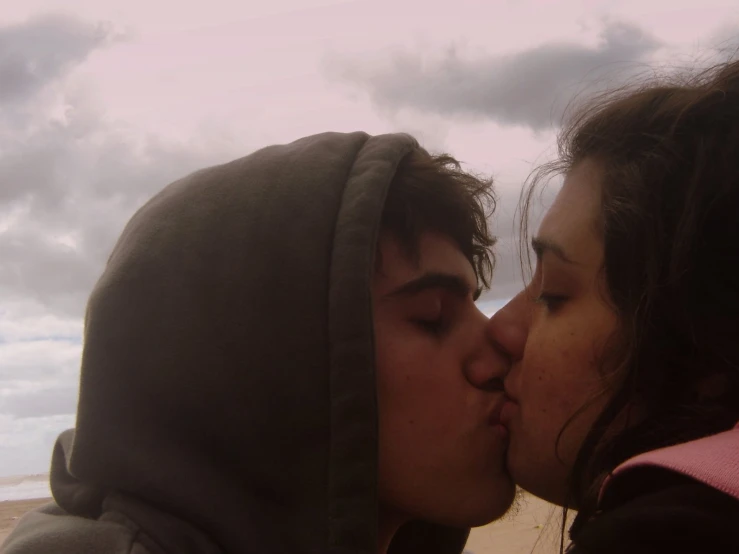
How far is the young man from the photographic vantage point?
6.82 ft

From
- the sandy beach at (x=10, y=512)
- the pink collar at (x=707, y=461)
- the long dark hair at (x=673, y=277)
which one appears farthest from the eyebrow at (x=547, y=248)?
the sandy beach at (x=10, y=512)

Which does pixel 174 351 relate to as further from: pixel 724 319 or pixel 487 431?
pixel 724 319

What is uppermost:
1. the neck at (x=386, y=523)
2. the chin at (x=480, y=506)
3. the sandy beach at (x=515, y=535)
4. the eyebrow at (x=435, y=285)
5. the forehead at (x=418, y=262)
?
the forehead at (x=418, y=262)

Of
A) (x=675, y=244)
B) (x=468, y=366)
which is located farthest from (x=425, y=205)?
(x=675, y=244)

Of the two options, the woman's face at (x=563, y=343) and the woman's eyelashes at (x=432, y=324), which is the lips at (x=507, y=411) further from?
the woman's eyelashes at (x=432, y=324)

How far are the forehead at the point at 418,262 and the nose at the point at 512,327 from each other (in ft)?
0.63

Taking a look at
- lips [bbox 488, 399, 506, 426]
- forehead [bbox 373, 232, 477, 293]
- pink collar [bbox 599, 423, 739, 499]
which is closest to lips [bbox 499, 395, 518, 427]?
lips [bbox 488, 399, 506, 426]

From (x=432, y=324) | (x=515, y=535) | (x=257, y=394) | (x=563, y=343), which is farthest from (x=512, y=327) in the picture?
(x=515, y=535)

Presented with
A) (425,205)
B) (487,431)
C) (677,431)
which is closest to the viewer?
(677,431)

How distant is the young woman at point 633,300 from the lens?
1.73 meters

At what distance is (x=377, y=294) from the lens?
241 cm

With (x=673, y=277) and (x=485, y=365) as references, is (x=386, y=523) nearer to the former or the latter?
(x=485, y=365)

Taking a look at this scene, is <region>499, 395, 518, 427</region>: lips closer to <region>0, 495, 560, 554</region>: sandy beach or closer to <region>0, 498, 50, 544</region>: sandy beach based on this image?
<region>0, 495, 560, 554</region>: sandy beach

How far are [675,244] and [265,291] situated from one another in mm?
1132
